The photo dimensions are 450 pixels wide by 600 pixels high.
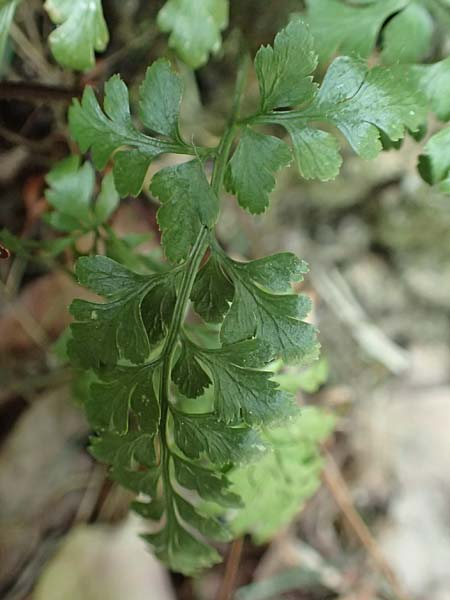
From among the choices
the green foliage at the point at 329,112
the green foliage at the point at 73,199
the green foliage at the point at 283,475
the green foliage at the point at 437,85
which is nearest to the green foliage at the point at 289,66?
the green foliage at the point at 329,112

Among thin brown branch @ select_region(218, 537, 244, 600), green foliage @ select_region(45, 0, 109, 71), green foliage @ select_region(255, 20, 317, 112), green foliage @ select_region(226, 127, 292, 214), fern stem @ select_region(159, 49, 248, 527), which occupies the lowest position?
thin brown branch @ select_region(218, 537, 244, 600)

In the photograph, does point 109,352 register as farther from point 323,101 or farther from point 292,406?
point 323,101

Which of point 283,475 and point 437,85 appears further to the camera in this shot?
point 283,475

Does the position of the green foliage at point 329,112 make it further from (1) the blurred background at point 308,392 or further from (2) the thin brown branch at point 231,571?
(2) the thin brown branch at point 231,571

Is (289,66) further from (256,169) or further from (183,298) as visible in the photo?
(183,298)

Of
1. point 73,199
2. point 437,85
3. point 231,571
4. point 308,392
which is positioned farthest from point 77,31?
point 231,571

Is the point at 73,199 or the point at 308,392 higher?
the point at 73,199

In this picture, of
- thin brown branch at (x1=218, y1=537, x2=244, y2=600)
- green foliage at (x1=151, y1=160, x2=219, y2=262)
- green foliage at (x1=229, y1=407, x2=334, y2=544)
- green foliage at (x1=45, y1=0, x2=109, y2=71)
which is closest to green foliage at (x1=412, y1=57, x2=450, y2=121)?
green foliage at (x1=151, y1=160, x2=219, y2=262)

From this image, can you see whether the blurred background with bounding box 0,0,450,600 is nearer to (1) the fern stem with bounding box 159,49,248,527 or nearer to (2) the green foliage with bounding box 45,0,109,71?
(2) the green foliage with bounding box 45,0,109,71
